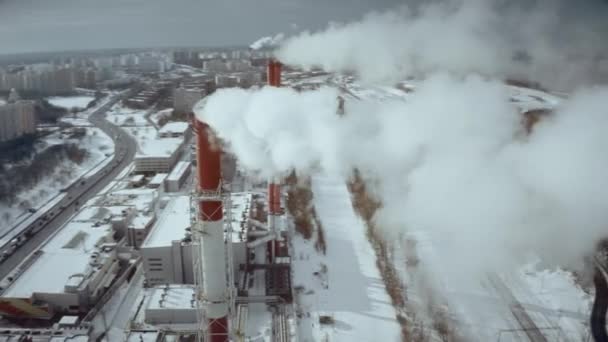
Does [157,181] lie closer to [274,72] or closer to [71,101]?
[274,72]

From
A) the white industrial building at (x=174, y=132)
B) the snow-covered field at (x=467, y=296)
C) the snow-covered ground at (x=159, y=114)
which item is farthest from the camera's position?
the snow-covered ground at (x=159, y=114)

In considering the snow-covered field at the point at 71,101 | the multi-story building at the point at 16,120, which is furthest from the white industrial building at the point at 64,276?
the snow-covered field at the point at 71,101

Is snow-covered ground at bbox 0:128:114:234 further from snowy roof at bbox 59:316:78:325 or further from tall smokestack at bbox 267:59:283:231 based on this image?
tall smokestack at bbox 267:59:283:231

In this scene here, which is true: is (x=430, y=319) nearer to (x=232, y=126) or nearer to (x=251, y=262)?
(x=251, y=262)

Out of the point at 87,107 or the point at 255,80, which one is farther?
the point at 87,107

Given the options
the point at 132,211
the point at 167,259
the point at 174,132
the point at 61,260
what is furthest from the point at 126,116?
the point at 167,259

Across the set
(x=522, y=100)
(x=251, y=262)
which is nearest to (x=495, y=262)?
(x=522, y=100)

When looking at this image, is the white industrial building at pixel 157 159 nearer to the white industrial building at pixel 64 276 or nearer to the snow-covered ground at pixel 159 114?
the white industrial building at pixel 64 276

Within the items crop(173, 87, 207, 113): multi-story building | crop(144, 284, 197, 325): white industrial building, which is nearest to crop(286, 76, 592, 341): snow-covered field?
crop(144, 284, 197, 325): white industrial building
